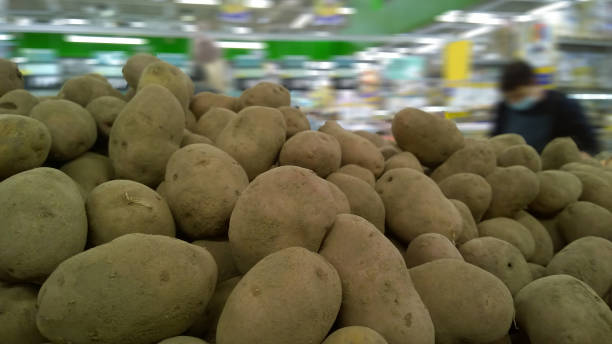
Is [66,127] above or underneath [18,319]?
above

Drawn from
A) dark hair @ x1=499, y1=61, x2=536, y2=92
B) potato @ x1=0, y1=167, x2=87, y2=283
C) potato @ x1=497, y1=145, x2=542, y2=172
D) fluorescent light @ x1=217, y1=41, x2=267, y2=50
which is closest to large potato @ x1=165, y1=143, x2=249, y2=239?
potato @ x1=0, y1=167, x2=87, y2=283

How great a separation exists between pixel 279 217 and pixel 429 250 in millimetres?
386

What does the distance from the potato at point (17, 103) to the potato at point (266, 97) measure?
666mm

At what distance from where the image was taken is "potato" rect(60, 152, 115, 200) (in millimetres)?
1160

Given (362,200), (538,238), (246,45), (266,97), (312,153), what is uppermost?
(246,45)

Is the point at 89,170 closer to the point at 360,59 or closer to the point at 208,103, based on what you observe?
the point at 208,103

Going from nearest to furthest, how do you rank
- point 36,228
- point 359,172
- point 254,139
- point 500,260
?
point 36,228 → point 500,260 → point 254,139 → point 359,172

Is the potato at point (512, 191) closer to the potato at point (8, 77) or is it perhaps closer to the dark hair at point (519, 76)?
the potato at point (8, 77)

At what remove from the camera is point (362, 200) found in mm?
1103

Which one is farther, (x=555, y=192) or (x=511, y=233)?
(x=555, y=192)

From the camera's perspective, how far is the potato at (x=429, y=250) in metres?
1.00

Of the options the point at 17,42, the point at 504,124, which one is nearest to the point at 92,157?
the point at 504,124

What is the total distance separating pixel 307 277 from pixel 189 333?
0.94ft

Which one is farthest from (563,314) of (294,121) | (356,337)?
(294,121)
